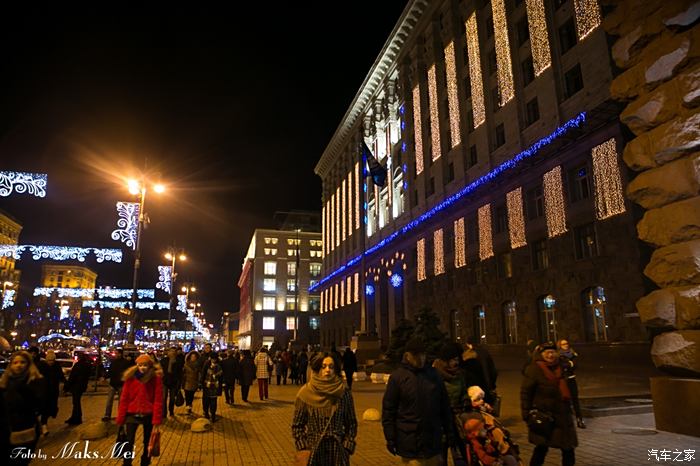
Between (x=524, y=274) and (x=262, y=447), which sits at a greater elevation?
(x=524, y=274)

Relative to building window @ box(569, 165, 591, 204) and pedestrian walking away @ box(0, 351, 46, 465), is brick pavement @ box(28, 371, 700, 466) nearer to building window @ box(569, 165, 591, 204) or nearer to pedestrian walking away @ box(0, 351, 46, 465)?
pedestrian walking away @ box(0, 351, 46, 465)

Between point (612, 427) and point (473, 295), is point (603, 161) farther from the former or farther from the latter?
point (612, 427)

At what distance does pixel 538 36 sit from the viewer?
98.9 ft

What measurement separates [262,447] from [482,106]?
3184 centimetres

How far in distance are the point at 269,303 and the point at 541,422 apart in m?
103

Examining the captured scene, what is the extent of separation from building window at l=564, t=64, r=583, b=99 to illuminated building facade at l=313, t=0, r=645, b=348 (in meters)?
0.07

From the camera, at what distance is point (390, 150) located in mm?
54719

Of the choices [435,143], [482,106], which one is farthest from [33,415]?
[435,143]

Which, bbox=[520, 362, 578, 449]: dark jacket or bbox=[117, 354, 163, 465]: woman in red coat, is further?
bbox=[117, 354, 163, 465]: woman in red coat

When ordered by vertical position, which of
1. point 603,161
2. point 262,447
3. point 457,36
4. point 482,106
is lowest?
point 262,447

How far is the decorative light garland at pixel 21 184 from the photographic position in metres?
17.6

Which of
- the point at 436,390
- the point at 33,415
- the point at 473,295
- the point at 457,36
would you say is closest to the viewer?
the point at 436,390

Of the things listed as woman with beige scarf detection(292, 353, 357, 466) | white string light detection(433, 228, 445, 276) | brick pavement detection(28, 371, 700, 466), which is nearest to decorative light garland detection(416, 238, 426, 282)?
white string light detection(433, 228, 445, 276)

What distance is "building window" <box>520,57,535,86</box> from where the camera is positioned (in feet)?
104
